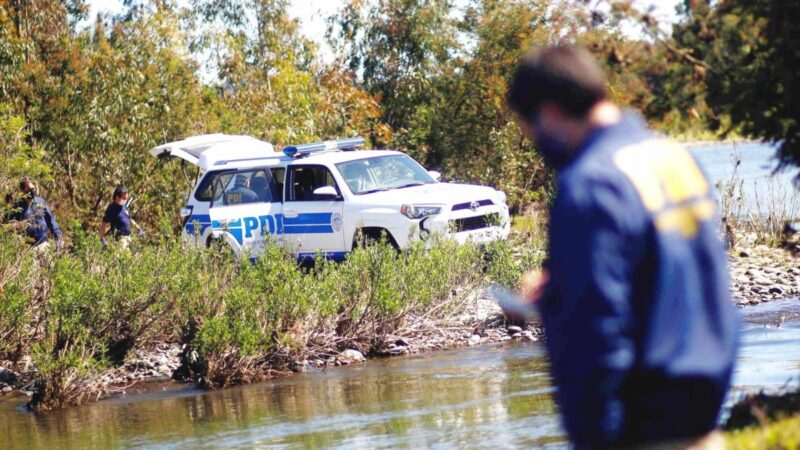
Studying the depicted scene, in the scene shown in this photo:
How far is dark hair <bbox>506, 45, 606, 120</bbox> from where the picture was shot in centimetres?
325

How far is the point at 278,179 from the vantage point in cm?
1838

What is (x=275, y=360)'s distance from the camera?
13227 mm

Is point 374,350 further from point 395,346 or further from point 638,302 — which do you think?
point 638,302

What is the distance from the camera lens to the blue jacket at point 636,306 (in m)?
3.05

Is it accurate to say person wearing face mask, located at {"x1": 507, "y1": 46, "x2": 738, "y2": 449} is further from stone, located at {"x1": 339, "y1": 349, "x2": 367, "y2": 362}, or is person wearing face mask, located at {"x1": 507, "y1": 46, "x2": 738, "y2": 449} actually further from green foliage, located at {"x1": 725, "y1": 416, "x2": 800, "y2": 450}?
stone, located at {"x1": 339, "y1": 349, "x2": 367, "y2": 362}

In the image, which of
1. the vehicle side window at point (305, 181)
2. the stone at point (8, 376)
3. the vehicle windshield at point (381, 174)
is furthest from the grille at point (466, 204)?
the stone at point (8, 376)

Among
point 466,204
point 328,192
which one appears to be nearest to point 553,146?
point 466,204

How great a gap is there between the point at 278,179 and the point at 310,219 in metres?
1.04

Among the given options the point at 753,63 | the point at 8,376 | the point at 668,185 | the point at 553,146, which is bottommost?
the point at 8,376

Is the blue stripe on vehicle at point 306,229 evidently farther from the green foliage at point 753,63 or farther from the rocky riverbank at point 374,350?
the green foliage at point 753,63

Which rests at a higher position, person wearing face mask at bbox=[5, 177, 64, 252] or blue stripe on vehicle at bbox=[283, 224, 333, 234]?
person wearing face mask at bbox=[5, 177, 64, 252]

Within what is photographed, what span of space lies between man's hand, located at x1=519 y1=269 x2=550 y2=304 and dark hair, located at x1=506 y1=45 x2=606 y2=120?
448 mm

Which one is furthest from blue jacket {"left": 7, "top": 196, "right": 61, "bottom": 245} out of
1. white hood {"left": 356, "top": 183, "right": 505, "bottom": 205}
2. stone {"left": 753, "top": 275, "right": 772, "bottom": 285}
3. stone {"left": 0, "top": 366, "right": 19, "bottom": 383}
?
stone {"left": 753, "top": 275, "right": 772, "bottom": 285}

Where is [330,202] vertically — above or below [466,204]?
above
